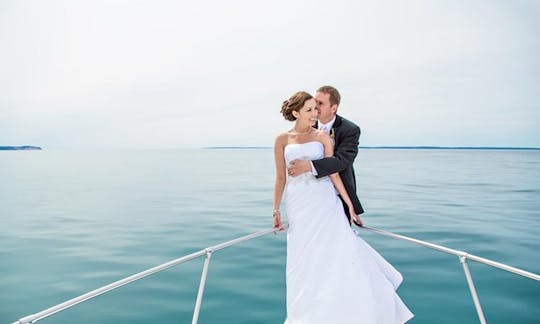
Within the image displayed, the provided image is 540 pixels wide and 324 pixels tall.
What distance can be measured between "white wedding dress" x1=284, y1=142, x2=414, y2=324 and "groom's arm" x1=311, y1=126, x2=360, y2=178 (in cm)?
11

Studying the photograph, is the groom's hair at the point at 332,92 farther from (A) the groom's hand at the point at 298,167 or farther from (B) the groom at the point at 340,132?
(A) the groom's hand at the point at 298,167

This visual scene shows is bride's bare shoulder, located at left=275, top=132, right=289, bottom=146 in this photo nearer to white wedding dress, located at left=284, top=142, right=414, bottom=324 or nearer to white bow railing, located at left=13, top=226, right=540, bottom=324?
white wedding dress, located at left=284, top=142, right=414, bottom=324

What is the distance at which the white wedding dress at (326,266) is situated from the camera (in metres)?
2.64

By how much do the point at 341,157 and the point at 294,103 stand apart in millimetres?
507

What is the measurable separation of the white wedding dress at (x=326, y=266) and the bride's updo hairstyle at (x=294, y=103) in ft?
0.77

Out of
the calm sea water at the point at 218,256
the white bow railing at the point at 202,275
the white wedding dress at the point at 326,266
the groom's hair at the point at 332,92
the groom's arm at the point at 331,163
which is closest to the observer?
the white bow railing at the point at 202,275

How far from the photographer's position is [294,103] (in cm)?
287

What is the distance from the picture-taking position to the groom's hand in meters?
2.78

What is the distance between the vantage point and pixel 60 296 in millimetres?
6312

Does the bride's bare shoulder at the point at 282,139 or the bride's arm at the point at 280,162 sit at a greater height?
the bride's bare shoulder at the point at 282,139

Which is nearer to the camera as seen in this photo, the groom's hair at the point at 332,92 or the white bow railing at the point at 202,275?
the white bow railing at the point at 202,275

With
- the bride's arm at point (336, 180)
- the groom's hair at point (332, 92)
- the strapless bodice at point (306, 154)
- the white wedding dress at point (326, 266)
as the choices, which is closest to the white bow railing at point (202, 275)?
the white wedding dress at point (326, 266)

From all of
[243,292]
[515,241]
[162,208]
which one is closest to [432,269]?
[243,292]

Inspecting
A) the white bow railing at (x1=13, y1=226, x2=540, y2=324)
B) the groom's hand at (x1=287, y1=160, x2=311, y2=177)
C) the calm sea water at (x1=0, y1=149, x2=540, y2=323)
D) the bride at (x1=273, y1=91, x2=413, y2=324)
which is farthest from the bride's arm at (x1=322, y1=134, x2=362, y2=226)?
the calm sea water at (x1=0, y1=149, x2=540, y2=323)
